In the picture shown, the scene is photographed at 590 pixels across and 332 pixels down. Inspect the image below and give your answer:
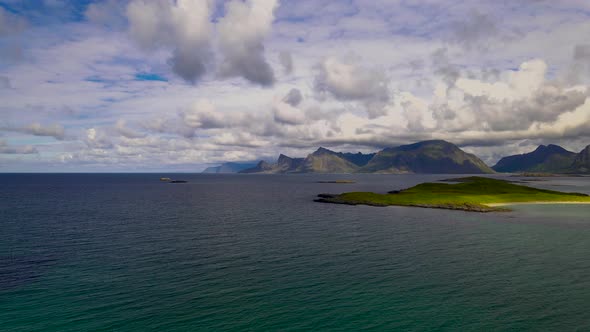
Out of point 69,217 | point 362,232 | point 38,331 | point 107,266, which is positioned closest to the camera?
point 38,331

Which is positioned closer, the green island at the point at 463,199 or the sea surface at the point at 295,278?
the sea surface at the point at 295,278

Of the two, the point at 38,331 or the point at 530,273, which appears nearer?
the point at 38,331

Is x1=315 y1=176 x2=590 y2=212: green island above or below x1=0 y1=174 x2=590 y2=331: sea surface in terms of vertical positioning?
above

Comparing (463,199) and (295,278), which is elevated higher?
(463,199)

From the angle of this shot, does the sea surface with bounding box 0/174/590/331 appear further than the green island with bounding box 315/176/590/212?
No

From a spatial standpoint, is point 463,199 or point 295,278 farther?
point 463,199

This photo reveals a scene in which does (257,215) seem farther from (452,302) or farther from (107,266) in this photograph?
(452,302)

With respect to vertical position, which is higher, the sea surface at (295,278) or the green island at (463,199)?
the green island at (463,199)

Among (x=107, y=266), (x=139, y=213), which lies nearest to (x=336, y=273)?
(x=107, y=266)
